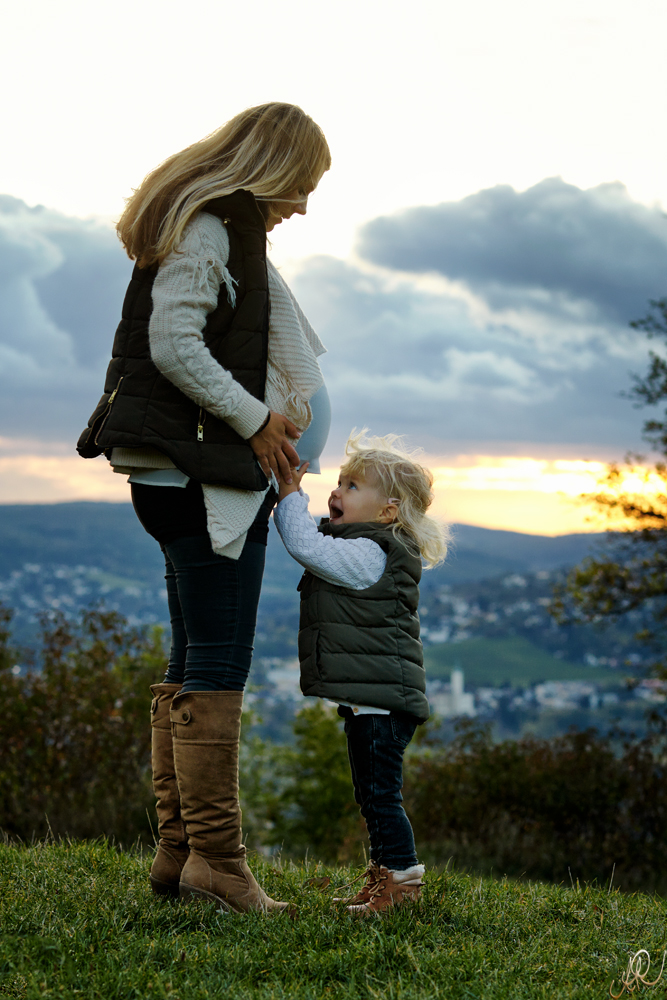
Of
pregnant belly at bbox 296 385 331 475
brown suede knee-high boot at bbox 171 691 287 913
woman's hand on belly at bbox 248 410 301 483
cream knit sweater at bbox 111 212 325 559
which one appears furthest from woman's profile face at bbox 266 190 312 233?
brown suede knee-high boot at bbox 171 691 287 913

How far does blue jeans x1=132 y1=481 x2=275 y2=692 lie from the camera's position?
263cm

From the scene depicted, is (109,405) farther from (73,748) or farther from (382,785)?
(73,748)

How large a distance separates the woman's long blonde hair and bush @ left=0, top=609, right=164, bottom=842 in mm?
5596

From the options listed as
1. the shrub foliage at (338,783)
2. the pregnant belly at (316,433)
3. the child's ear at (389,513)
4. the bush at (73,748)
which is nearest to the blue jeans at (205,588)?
the pregnant belly at (316,433)

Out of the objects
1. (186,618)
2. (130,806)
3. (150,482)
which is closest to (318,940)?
(186,618)

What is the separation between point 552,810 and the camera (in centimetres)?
860

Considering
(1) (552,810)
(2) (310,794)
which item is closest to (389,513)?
(1) (552,810)

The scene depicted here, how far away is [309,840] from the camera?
32.8ft

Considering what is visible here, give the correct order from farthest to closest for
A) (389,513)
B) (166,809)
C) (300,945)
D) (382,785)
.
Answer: (389,513) → (166,809) → (382,785) → (300,945)

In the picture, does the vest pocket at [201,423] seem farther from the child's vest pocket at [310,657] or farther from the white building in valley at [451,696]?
the white building in valley at [451,696]

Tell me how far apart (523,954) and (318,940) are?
580mm

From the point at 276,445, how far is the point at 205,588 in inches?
19.2

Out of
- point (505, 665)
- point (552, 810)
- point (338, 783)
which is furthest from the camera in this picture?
point (505, 665)

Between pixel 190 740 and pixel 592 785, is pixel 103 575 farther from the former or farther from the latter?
Answer: pixel 190 740
